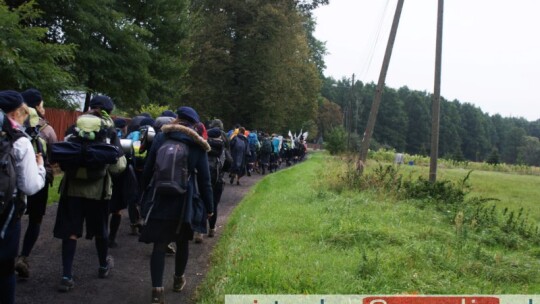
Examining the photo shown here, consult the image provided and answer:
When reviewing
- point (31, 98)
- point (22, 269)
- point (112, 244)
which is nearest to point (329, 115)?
point (112, 244)

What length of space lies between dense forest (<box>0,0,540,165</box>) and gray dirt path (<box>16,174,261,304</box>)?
5.36m

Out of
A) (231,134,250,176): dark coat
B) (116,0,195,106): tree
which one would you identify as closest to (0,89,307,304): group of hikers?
(231,134,250,176): dark coat

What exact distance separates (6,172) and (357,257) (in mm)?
4373

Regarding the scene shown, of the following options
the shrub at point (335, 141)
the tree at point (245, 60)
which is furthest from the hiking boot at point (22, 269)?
the shrub at point (335, 141)

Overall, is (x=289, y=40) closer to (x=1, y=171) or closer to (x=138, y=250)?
(x=138, y=250)

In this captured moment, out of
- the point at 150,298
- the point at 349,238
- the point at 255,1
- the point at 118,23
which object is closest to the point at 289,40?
the point at 255,1

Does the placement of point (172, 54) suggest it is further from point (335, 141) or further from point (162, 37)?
point (335, 141)

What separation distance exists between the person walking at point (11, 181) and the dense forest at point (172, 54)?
775 centimetres

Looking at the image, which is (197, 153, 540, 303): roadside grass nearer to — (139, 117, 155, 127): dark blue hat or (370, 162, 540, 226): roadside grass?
(139, 117, 155, 127): dark blue hat

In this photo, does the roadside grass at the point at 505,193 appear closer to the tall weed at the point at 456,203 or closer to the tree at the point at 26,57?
the tall weed at the point at 456,203

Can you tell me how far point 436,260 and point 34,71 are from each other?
377 inches

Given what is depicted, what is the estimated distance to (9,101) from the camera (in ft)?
12.7

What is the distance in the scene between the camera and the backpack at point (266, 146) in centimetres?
2239

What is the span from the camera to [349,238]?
24.5 ft
